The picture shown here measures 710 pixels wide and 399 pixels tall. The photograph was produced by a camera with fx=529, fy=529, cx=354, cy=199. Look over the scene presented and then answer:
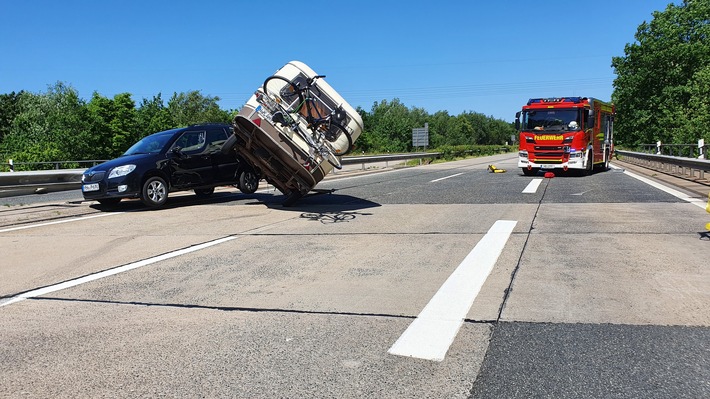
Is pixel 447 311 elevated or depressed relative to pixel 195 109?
depressed

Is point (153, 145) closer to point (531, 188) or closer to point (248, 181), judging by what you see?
point (248, 181)

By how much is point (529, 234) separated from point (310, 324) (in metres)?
4.73

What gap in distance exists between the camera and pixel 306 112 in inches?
402

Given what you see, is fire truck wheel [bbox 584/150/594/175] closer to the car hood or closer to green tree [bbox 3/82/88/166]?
the car hood

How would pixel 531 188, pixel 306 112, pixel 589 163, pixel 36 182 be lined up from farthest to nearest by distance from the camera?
pixel 589 163, pixel 36 182, pixel 531 188, pixel 306 112

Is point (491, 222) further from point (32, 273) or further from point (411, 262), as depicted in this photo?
point (32, 273)

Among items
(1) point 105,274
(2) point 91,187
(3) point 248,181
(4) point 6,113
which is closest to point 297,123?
(3) point 248,181

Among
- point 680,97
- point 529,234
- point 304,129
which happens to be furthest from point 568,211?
point 680,97

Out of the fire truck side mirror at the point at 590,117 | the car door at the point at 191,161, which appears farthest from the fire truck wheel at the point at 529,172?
the car door at the point at 191,161

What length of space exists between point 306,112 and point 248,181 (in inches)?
168

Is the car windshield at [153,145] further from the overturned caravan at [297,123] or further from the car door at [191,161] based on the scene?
the overturned caravan at [297,123]

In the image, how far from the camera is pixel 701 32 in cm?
5500

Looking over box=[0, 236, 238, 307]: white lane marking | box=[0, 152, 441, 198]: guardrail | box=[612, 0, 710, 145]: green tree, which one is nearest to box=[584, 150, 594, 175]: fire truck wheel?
box=[0, 236, 238, 307]: white lane marking

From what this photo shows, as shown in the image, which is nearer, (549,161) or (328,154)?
(328,154)
